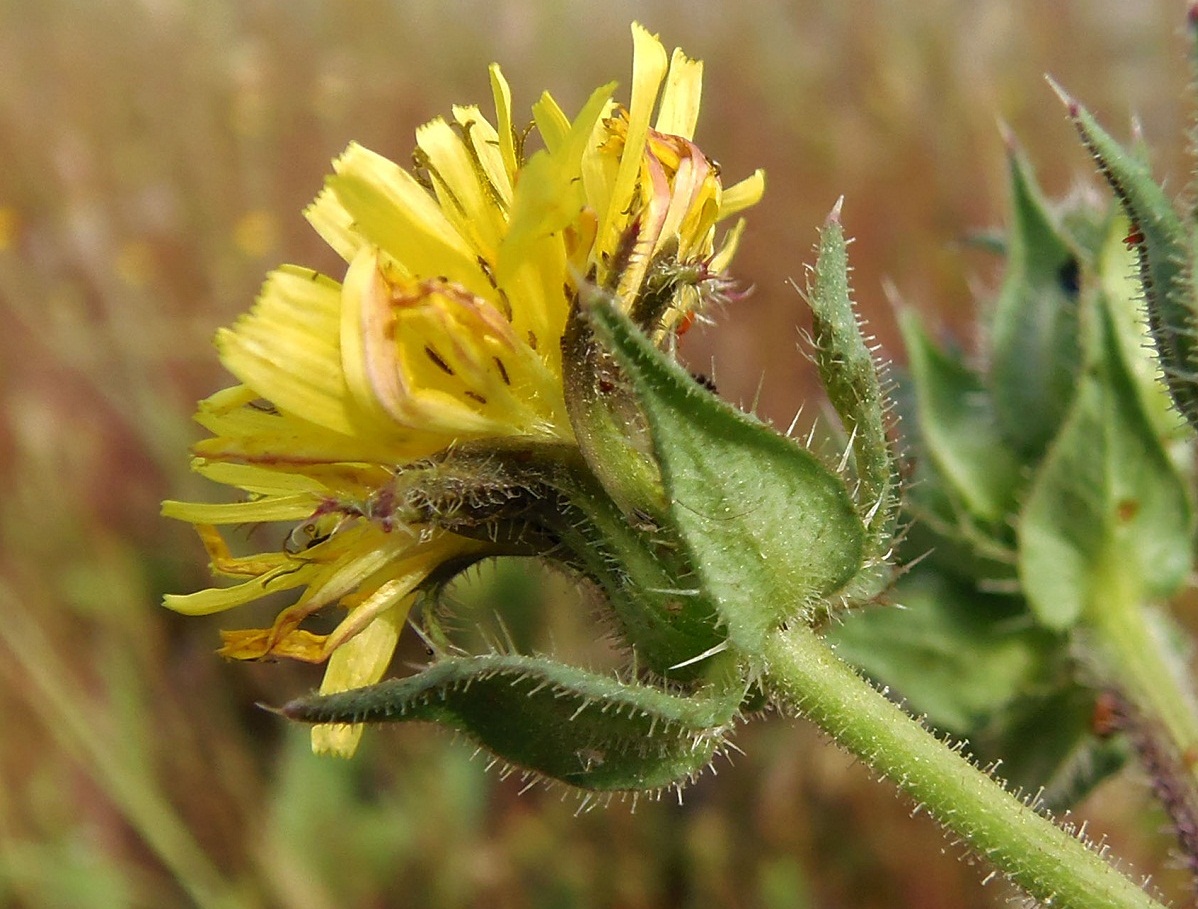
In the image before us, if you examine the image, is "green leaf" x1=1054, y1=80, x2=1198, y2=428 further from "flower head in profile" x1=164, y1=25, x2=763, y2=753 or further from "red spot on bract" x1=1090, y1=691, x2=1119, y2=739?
"red spot on bract" x1=1090, y1=691, x2=1119, y2=739

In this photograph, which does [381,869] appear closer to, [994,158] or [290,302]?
[290,302]

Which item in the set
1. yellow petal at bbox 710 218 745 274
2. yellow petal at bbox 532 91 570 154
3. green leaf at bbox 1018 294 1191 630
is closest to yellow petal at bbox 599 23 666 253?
yellow petal at bbox 532 91 570 154

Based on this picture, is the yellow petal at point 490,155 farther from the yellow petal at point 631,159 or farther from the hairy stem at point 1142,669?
the hairy stem at point 1142,669

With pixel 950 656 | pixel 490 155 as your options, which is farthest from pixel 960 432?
pixel 490 155

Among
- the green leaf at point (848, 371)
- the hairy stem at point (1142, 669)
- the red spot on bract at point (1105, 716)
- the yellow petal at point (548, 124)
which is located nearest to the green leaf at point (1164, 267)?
the green leaf at point (848, 371)

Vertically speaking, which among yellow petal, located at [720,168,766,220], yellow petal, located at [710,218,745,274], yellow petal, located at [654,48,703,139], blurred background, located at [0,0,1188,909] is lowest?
blurred background, located at [0,0,1188,909]

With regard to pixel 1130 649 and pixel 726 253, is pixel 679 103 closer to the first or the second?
pixel 726 253

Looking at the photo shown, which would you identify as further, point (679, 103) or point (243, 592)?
point (679, 103)
